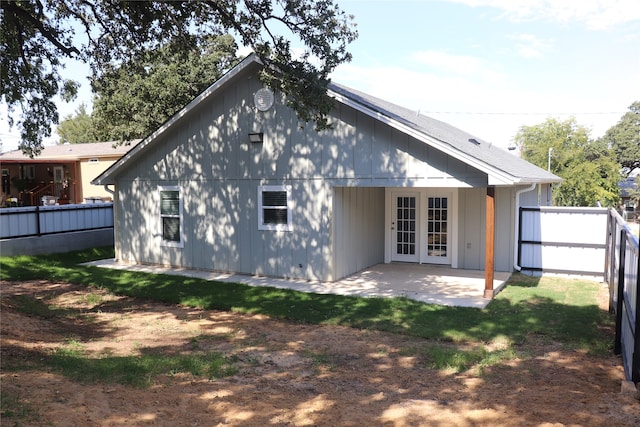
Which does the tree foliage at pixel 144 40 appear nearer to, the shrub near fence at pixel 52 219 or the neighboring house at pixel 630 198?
the shrub near fence at pixel 52 219

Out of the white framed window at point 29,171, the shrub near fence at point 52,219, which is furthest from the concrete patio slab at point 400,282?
the white framed window at point 29,171

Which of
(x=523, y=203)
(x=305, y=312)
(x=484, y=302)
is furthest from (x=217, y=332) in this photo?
(x=523, y=203)

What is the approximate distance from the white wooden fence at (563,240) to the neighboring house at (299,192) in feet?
1.43

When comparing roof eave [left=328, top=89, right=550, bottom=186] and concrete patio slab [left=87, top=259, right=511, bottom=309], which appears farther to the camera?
concrete patio slab [left=87, top=259, right=511, bottom=309]

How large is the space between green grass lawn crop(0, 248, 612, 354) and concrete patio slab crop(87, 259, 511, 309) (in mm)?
365

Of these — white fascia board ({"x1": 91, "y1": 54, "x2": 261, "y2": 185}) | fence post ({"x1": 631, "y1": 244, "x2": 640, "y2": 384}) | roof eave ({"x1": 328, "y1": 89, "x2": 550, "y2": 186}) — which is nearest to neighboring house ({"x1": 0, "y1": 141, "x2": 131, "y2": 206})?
white fascia board ({"x1": 91, "y1": 54, "x2": 261, "y2": 185})

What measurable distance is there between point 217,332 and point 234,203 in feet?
17.0

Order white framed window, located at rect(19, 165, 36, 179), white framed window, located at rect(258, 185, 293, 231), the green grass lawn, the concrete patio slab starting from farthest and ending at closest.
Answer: white framed window, located at rect(19, 165, 36, 179) → white framed window, located at rect(258, 185, 293, 231) → the concrete patio slab → the green grass lawn

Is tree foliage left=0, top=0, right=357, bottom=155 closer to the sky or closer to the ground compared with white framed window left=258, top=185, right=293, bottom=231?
closer to the sky

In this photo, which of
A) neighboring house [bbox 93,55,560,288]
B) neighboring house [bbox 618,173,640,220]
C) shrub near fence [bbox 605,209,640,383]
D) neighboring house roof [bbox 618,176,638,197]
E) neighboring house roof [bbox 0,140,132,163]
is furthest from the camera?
neighboring house roof [bbox 618,176,638,197]

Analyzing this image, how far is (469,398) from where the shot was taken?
5086mm

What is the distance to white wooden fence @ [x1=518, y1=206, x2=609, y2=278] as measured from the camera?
38.5 ft

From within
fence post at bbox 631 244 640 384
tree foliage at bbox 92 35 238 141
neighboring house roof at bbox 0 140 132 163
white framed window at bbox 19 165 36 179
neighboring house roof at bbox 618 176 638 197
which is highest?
tree foliage at bbox 92 35 238 141

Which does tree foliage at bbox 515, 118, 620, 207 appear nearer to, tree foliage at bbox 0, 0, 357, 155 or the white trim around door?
the white trim around door
